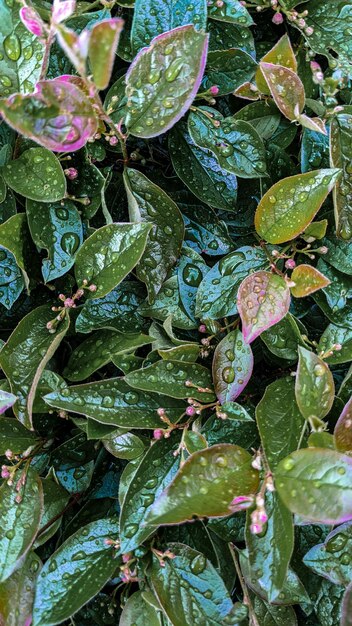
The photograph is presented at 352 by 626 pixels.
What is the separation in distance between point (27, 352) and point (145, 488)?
311 millimetres

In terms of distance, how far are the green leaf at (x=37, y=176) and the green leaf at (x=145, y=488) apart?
463 millimetres

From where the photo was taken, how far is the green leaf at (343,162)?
0.99m

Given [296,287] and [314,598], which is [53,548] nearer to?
[314,598]

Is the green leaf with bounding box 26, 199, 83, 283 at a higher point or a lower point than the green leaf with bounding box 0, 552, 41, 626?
higher

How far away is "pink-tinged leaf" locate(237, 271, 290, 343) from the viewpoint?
898mm

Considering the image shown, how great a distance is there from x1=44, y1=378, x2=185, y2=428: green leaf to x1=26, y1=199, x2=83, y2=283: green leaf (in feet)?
0.70

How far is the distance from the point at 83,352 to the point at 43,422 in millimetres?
169

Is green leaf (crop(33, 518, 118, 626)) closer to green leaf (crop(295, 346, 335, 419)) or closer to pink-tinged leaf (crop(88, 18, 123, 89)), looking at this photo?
green leaf (crop(295, 346, 335, 419))

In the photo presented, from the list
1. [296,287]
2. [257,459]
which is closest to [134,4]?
[296,287]

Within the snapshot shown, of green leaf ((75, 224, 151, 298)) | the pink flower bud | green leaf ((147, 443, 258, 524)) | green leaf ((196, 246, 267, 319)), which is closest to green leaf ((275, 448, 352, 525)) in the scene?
green leaf ((147, 443, 258, 524))

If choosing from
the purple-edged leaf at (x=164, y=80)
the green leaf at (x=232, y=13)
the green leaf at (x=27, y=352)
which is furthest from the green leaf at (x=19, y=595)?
the green leaf at (x=232, y=13)

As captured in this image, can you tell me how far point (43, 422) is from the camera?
1103 mm

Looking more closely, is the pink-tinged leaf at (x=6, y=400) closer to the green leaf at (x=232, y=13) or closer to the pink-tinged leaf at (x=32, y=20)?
the pink-tinged leaf at (x=32, y=20)

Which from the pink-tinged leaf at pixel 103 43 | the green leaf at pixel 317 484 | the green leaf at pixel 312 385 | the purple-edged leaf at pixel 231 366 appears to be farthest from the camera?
the purple-edged leaf at pixel 231 366
